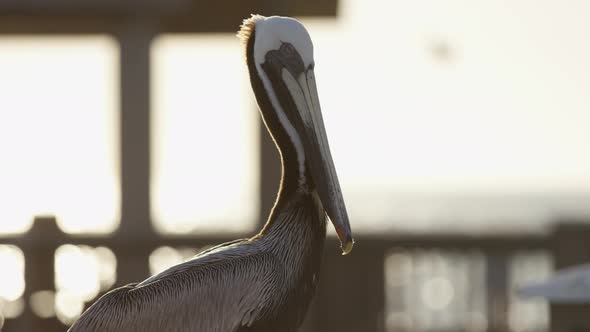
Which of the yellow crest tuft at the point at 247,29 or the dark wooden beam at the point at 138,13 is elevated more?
the dark wooden beam at the point at 138,13

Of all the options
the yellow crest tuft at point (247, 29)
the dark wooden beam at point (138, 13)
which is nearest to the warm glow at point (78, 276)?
the dark wooden beam at point (138, 13)

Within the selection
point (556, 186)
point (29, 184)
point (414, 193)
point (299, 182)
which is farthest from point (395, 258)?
point (556, 186)

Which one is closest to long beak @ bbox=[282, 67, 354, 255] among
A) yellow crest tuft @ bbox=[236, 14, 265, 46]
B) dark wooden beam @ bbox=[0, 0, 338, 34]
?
yellow crest tuft @ bbox=[236, 14, 265, 46]

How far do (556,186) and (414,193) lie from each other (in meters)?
9.00

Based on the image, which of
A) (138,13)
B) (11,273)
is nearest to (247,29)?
(11,273)

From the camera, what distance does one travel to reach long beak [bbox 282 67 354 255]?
673 centimetres

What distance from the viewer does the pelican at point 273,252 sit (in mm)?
6633

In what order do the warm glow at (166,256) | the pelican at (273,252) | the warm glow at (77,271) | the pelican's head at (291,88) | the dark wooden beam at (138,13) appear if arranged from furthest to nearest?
the dark wooden beam at (138,13) → the warm glow at (166,256) → the warm glow at (77,271) → the pelican's head at (291,88) → the pelican at (273,252)

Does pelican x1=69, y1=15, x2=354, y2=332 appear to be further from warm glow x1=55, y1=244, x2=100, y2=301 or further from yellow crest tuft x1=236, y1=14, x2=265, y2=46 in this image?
warm glow x1=55, y1=244, x2=100, y2=301

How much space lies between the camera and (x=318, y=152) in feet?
22.5

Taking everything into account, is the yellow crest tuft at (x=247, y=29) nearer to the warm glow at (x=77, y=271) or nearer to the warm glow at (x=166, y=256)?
the warm glow at (x=77, y=271)

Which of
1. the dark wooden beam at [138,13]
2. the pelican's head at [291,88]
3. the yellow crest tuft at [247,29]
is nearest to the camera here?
the pelican's head at [291,88]

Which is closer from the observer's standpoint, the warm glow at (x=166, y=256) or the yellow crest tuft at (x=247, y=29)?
the yellow crest tuft at (x=247, y=29)

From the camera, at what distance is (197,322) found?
665 cm
